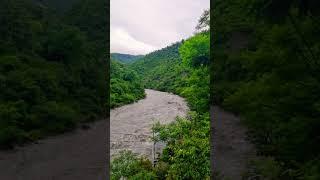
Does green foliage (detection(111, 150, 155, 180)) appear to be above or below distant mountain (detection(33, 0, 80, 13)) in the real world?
below

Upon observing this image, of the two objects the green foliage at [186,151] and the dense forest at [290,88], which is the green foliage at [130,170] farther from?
the dense forest at [290,88]

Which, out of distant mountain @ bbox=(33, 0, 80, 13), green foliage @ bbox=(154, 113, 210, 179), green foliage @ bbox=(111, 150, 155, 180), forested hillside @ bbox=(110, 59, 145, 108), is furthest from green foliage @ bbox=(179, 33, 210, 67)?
distant mountain @ bbox=(33, 0, 80, 13)

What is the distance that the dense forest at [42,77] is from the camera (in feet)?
71.9

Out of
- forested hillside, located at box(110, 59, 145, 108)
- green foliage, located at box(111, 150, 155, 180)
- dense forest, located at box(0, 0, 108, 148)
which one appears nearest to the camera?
green foliage, located at box(111, 150, 155, 180)

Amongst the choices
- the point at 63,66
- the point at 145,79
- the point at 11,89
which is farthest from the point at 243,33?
the point at 145,79

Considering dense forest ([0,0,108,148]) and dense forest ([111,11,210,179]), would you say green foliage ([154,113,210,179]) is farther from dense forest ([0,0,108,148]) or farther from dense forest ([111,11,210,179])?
dense forest ([0,0,108,148])

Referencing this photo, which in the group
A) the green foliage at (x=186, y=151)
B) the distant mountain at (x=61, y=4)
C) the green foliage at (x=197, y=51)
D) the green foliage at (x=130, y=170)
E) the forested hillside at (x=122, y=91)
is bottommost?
the green foliage at (x=130, y=170)

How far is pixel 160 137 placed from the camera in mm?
18406

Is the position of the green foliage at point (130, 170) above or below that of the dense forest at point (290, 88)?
below

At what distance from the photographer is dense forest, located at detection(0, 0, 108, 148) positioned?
21.9 m

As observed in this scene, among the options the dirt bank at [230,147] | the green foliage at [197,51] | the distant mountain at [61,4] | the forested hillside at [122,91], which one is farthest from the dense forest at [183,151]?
the distant mountain at [61,4]

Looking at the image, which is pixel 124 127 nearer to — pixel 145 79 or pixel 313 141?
pixel 313 141

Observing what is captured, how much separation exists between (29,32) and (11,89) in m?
8.27

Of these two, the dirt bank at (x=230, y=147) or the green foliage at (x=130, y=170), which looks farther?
the dirt bank at (x=230, y=147)
